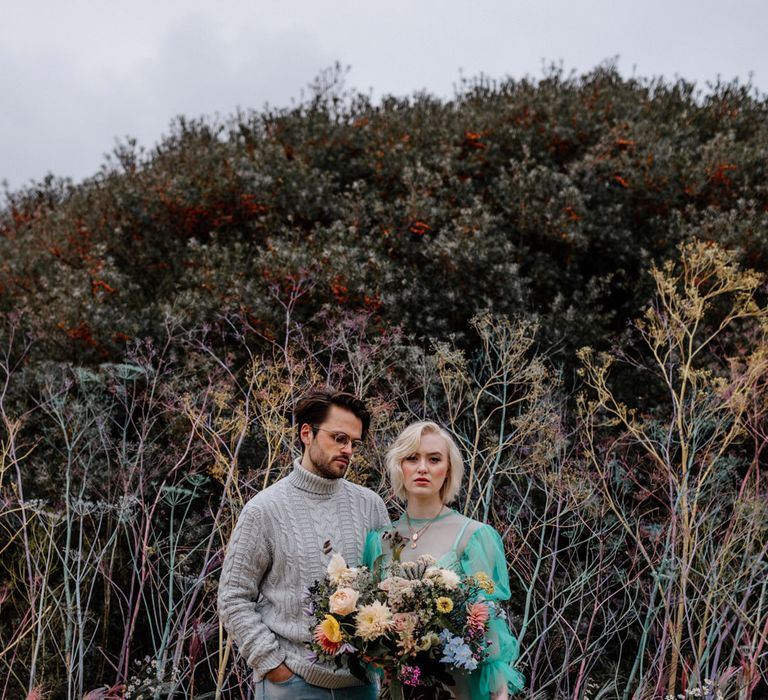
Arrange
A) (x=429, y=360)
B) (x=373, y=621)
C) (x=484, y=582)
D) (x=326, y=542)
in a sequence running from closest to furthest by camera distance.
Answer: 1. (x=373, y=621)
2. (x=484, y=582)
3. (x=326, y=542)
4. (x=429, y=360)

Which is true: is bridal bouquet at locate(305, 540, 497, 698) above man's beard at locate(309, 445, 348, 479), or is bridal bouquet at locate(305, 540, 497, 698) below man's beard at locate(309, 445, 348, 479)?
below

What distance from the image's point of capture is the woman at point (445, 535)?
296 cm

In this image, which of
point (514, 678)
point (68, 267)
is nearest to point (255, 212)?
point (68, 267)

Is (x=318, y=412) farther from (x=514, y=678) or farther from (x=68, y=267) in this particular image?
(x=68, y=267)

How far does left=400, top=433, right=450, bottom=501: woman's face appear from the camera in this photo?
125 inches

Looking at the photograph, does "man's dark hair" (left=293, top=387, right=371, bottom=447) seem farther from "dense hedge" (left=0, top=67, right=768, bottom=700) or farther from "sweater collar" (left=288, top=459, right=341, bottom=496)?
"dense hedge" (left=0, top=67, right=768, bottom=700)

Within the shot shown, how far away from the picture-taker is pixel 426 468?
10.4ft

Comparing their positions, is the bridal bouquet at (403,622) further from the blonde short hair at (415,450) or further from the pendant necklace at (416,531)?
the blonde short hair at (415,450)

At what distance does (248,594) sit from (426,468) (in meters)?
0.85

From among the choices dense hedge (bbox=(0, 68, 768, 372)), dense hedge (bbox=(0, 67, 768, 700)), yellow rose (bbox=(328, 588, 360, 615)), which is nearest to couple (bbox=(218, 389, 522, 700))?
yellow rose (bbox=(328, 588, 360, 615))

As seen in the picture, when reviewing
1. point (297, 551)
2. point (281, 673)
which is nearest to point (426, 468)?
point (297, 551)

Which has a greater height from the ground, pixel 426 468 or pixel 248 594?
pixel 426 468

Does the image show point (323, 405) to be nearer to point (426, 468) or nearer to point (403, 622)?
point (426, 468)

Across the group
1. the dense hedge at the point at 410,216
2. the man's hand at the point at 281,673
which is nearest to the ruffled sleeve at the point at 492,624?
the man's hand at the point at 281,673
